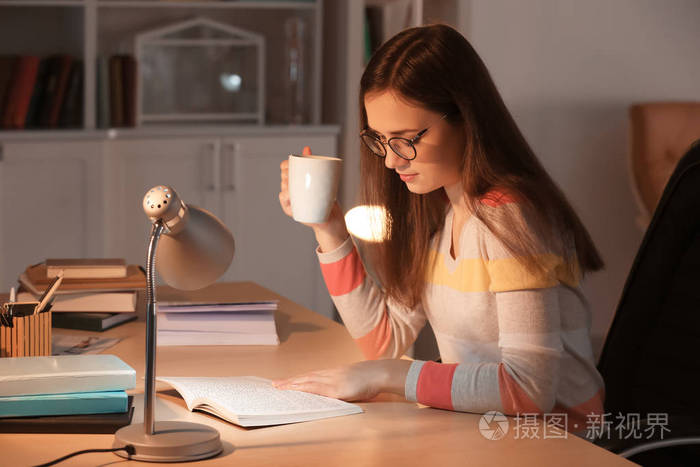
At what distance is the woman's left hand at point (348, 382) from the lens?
1.18 metres

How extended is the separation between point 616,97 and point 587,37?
0.25 m

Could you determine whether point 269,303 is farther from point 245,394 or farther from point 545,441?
point 545,441

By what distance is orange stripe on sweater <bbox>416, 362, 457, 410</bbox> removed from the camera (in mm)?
1159

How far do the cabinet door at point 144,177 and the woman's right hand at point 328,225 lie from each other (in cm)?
210

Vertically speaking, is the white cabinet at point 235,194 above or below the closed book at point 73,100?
below

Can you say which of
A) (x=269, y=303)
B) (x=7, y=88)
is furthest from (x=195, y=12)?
(x=269, y=303)

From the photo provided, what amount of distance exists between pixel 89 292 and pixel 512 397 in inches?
30.9

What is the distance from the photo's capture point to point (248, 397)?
44.4 inches

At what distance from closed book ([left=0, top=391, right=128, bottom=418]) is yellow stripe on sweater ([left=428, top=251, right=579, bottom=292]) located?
50cm

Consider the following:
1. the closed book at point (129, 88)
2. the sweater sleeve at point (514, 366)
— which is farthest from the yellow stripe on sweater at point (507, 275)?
the closed book at point (129, 88)

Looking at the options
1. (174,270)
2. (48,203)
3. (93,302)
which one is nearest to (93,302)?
(93,302)

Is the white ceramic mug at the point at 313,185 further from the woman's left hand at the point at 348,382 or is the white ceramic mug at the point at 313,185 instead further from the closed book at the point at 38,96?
the closed book at the point at 38,96

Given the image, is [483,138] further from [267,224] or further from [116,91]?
[116,91]

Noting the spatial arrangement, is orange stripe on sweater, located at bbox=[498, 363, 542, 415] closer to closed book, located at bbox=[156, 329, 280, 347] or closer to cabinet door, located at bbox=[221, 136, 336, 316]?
closed book, located at bbox=[156, 329, 280, 347]
